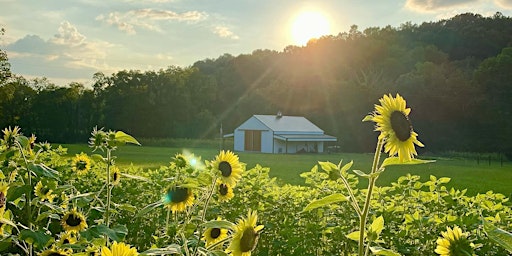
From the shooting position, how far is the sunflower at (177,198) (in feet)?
5.46

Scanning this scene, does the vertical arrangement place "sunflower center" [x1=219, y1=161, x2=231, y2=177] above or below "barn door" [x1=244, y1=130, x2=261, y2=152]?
above

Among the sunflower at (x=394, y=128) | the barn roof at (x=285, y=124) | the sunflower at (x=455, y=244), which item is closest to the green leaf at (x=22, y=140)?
the sunflower at (x=394, y=128)

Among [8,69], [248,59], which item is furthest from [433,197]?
[248,59]

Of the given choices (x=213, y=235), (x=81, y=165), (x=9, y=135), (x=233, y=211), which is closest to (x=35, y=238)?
(x=213, y=235)

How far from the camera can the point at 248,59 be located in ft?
150

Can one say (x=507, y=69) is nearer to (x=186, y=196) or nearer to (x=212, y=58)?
(x=212, y=58)

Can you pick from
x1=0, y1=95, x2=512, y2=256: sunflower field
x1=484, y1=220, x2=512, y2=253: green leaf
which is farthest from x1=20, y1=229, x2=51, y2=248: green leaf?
x1=484, y1=220, x2=512, y2=253: green leaf

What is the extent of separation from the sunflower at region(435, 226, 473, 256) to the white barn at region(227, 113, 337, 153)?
27.6 m

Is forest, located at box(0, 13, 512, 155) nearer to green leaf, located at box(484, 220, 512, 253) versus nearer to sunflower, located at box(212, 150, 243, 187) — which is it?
sunflower, located at box(212, 150, 243, 187)

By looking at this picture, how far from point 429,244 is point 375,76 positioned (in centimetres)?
4000

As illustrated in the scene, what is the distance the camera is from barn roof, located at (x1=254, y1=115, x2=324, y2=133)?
29.5m

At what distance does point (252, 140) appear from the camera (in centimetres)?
3027

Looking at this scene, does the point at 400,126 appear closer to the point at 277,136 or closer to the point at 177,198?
the point at 177,198

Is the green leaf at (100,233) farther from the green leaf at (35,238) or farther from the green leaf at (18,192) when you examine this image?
the green leaf at (18,192)
